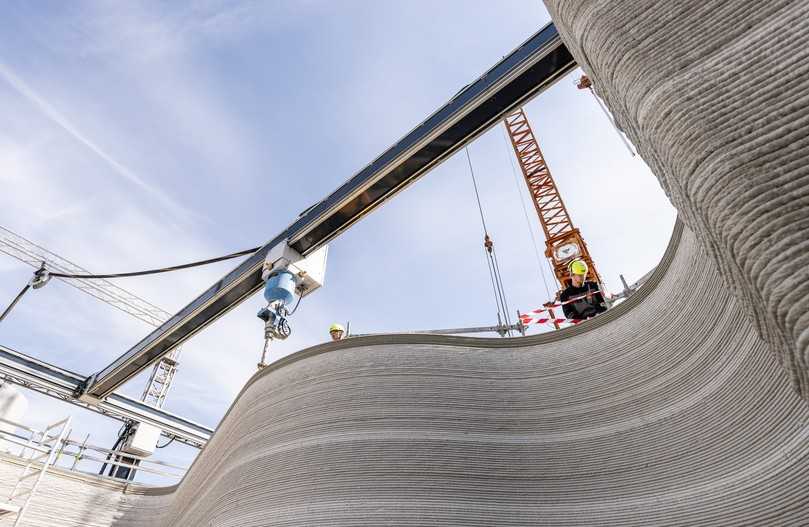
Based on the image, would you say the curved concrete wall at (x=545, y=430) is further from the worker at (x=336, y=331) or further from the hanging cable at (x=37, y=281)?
the hanging cable at (x=37, y=281)

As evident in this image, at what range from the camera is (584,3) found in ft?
5.06

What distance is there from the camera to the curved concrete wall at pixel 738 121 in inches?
35.3

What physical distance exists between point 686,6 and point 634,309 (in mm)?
3765

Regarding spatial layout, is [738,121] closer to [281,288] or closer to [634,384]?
[634,384]

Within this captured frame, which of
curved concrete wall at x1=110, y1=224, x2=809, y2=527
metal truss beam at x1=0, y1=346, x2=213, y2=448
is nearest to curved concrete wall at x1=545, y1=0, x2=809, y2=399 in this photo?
curved concrete wall at x1=110, y1=224, x2=809, y2=527

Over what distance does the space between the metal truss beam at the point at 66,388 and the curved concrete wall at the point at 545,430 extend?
22.1 ft

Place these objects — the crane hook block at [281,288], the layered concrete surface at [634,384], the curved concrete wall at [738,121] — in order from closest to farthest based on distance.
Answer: the curved concrete wall at [738,121]
the layered concrete surface at [634,384]
the crane hook block at [281,288]

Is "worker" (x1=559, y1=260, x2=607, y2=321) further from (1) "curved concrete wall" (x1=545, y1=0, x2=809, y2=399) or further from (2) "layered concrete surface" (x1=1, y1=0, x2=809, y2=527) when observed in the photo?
(1) "curved concrete wall" (x1=545, y1=0, x2=809, y2=399)

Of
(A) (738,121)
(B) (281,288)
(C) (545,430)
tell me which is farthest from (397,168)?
(A) (738,121)

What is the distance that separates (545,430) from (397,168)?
13.2 feet

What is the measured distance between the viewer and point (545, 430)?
4.39 meters

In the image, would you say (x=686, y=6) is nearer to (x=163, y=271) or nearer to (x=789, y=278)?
(x=789, y=278)

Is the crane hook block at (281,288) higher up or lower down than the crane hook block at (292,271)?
lower down

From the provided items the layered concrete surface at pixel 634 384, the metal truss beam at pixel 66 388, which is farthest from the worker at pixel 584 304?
the metal truss beam at pixel 66 388
